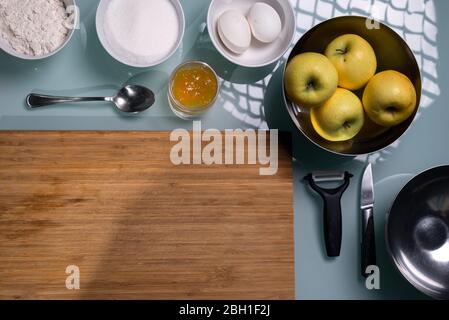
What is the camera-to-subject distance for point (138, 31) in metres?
0.78

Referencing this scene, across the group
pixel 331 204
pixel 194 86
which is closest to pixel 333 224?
pixel 331 204

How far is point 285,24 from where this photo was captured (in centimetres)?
80

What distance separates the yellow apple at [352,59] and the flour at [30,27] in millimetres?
411

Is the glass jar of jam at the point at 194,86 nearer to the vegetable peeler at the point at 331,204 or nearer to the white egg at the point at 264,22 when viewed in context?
the white egg at the point at 264,22

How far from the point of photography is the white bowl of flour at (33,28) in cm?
76

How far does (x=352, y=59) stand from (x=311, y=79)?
7cm

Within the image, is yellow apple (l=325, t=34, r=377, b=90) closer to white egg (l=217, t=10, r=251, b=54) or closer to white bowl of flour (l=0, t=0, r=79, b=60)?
white egg (l=217, t=10, r=251, b=54)

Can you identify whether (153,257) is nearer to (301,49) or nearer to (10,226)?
(10,226)

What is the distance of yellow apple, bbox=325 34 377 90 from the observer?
2.39 feet

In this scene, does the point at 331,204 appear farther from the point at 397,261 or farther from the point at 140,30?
the point at 140,30

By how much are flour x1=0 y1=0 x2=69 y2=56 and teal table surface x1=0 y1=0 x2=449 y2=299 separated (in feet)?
0.14

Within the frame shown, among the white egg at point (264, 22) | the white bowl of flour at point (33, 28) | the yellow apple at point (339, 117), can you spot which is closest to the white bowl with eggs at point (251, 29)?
the white egg at point (264, 22)

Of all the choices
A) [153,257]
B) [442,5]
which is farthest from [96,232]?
[442,5]
